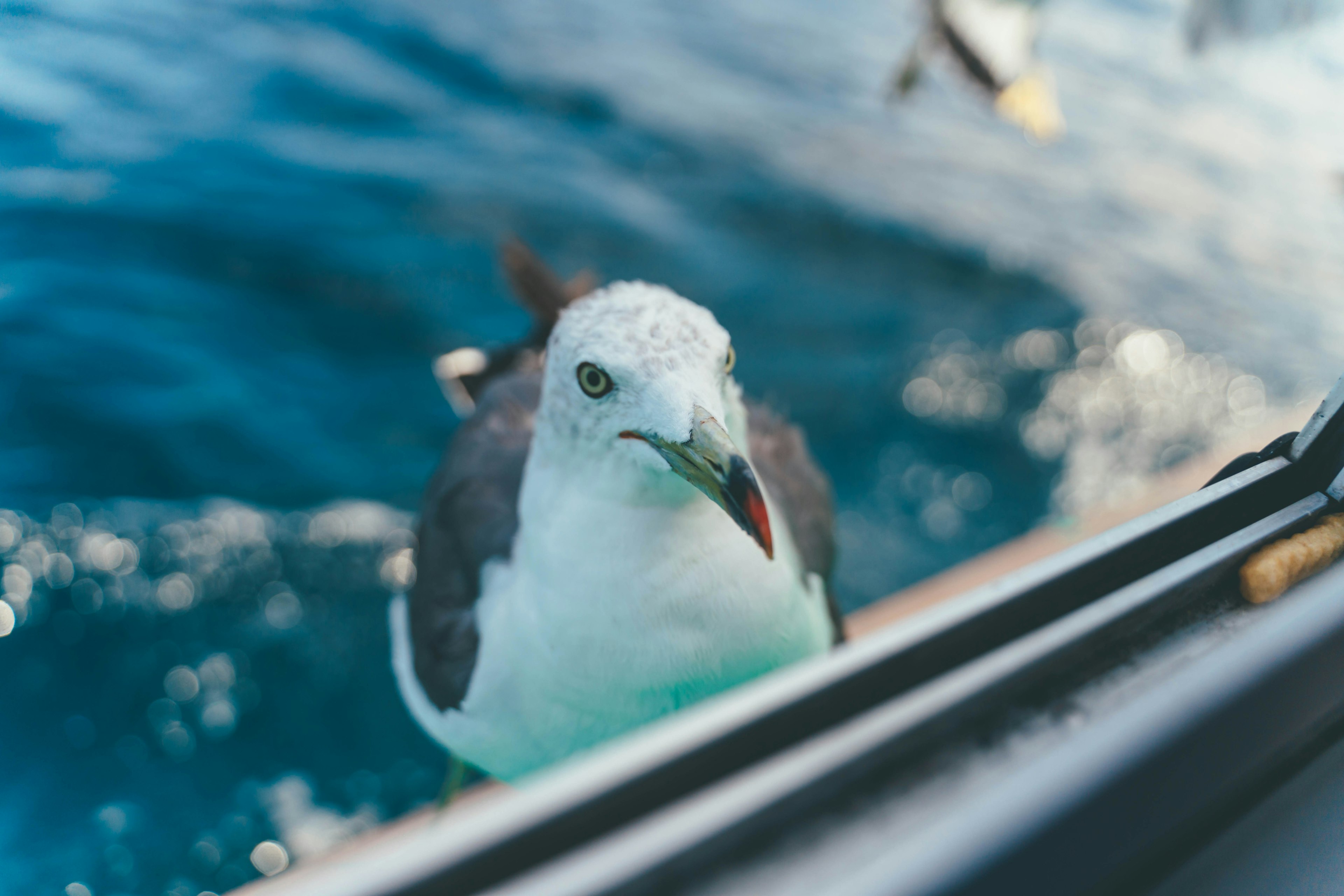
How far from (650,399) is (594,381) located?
74mm

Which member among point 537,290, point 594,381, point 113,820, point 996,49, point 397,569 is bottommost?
point 113,820

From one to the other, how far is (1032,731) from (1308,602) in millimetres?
207

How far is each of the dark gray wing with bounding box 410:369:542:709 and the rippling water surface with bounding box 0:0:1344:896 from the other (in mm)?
396

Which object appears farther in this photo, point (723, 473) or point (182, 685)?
point (182, 685)

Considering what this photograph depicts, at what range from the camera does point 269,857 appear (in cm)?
149

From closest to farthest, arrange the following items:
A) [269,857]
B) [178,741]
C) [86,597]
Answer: [269,857] < [178,741] < [86,597]

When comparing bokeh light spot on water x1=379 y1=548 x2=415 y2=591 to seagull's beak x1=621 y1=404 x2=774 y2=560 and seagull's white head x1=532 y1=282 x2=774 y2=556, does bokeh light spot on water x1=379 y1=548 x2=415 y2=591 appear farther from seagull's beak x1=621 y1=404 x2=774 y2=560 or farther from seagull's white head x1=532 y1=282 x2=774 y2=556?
seagull's beak x1=621 y1=404 x2=774 y2=560

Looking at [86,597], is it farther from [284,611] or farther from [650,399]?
[650,399]

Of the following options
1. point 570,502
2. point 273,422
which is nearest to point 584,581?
point 570,502

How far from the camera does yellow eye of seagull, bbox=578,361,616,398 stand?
76 centimetres

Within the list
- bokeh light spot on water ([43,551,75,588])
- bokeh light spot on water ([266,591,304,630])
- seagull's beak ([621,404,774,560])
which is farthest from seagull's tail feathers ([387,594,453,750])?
bokeh light spot on water ([43,551,75,588])

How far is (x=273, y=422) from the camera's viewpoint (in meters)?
2.22

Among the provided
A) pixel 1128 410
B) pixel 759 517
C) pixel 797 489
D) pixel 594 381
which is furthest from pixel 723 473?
pixel 1128 410

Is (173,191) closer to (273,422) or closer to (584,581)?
(273,422)
